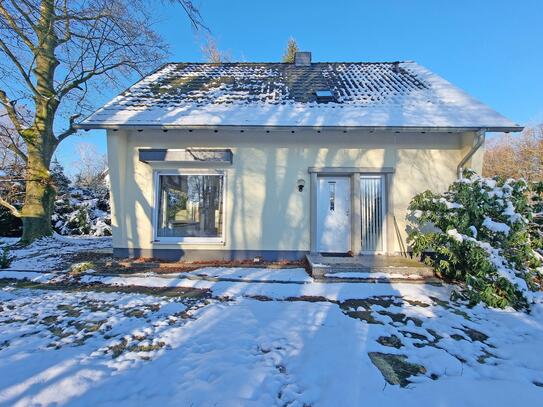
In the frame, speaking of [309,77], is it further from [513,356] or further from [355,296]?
[513,356]

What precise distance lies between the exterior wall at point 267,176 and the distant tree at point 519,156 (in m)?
16.0

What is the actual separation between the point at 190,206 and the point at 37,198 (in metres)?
5.64

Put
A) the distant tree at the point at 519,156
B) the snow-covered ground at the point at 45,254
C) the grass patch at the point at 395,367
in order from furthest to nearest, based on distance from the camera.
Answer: the distant tree at the point at 519,156 → the snow-covered ground at the point at 45,254 → the grass patch at the point at 395,367

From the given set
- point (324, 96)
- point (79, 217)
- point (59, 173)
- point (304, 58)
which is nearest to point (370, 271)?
point (324, 96)

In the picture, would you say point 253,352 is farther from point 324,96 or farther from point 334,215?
point 324,96

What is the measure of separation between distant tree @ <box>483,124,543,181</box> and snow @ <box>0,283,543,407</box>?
19.7 meters

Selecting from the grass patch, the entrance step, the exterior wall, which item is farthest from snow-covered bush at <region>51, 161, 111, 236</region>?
the grass patch

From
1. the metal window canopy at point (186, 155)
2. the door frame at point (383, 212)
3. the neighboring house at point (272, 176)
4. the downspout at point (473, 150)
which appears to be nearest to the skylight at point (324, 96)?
the neighboring house at point (272, 176)

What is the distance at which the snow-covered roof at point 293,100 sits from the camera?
21.6 ft

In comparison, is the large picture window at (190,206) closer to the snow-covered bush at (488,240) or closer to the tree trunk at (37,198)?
the snow-covered bush at (488,240)

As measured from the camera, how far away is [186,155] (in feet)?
22.7

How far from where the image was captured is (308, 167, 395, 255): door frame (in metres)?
6.99

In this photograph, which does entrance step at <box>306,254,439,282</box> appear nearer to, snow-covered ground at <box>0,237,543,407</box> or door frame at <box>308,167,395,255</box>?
snow-covered ground at <box>0,237,543,407</box>

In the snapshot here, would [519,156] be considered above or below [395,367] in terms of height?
above
